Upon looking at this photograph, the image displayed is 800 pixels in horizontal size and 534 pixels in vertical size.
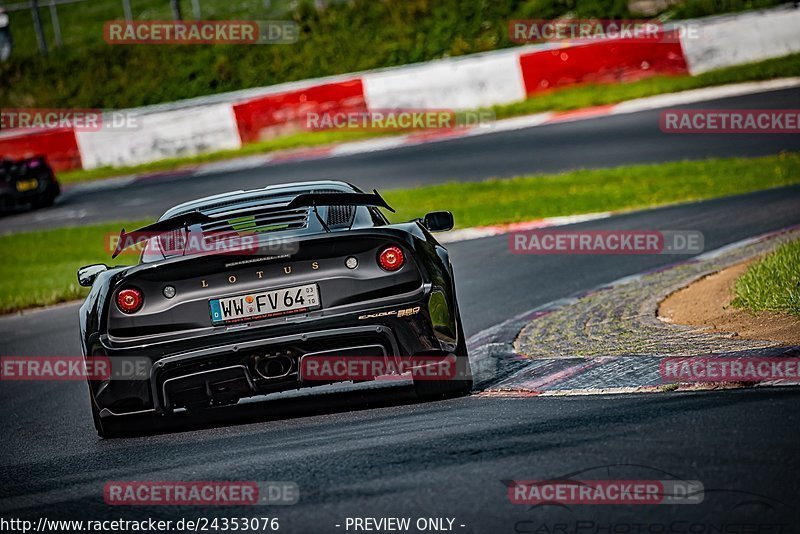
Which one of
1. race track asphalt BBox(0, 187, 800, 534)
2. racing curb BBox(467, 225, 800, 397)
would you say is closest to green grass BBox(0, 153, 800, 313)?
racing curb BBox(467, 225, 800, 397)

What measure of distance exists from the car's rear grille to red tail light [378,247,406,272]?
52 centimetres

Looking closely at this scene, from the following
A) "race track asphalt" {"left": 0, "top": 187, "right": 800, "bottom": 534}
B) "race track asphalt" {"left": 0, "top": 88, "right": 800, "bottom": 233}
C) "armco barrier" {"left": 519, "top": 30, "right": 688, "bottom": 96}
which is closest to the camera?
"race track asphalt" {"left": 0, "top": 187, "right": 800, "bottom": 534}

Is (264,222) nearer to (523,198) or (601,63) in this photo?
(523,198)

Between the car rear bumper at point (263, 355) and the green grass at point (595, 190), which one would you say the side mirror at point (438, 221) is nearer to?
the car rear bumper at point (263, 355)

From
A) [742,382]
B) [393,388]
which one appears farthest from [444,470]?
[393,388]

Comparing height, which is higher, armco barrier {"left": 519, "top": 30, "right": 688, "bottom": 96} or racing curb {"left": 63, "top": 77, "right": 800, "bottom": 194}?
armco barrier {"left": 519, "top": 30, "right": 688, "bottom": 96}

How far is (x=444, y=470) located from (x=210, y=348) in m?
1.76

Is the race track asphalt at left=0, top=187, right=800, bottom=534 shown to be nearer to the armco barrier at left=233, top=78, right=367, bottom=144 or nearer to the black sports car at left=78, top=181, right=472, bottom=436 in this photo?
the black sports car at left=78, top=181, right=472, bottom=436

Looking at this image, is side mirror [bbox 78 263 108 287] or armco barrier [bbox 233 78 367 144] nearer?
side mirror [bbox 78 263 108 287]

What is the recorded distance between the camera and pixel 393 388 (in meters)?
7.27

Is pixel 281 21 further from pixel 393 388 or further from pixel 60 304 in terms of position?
pixel 393 388

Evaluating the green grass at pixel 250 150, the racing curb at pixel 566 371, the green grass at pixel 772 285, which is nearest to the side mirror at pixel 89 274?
the racing curb at pixel 566 371

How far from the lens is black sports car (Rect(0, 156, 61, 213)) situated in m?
24.0

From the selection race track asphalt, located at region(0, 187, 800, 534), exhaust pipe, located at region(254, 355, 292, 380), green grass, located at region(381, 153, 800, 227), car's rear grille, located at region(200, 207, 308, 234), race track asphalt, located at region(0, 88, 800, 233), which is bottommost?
green grass, located at region(381, 153, 800, 227)
